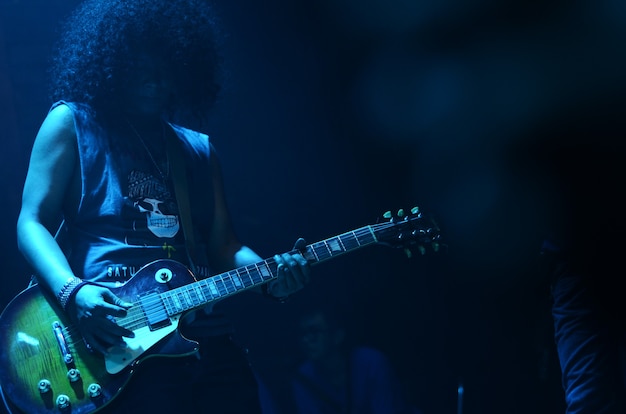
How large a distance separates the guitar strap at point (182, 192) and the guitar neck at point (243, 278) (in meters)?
0.12

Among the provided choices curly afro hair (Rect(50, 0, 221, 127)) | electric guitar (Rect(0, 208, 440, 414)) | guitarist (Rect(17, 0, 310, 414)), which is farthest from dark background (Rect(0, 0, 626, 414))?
electric guitar (Rect(0, 208, 440, 414))

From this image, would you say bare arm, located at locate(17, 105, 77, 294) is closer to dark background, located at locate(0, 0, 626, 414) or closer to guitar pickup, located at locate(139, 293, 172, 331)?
guitar pickup, located at locate(139, 293, 172, 331)

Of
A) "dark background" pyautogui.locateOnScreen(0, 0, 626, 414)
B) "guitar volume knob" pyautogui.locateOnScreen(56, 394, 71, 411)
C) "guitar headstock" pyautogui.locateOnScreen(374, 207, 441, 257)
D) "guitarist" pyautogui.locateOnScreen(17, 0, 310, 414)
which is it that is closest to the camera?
"guitar volume knob" pyautogui.locateOnScreen(56, 394, 71, 411)

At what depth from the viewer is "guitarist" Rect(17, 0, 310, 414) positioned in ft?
6.81

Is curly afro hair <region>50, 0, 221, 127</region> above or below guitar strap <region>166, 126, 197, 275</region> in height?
above

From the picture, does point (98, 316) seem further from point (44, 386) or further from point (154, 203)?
point (154, 203)

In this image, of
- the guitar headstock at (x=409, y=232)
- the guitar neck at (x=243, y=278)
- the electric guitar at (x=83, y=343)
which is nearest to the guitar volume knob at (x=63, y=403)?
the electric guitar at (x=83, y=343)

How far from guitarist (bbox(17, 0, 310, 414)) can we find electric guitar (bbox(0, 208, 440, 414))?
0.05 meters

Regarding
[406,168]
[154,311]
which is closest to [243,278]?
[154,311]

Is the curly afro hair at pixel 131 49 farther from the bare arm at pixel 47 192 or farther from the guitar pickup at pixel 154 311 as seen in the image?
the guitar pickup at pixel 154 311

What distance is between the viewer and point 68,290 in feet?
6.54

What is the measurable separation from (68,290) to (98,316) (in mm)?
122

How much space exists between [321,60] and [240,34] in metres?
0.48

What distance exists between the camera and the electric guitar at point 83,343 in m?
1.97
